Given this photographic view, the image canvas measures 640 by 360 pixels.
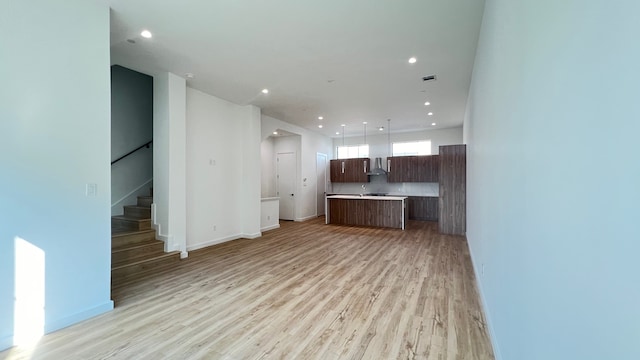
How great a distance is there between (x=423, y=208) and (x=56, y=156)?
352 inches

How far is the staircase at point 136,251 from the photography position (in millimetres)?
3785

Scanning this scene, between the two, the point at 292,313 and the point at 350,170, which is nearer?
the point at 292,313

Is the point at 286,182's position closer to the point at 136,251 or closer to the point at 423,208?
the point at 423,208

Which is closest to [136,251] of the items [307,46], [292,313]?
[292,313]

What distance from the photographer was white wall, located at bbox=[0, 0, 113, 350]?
2.24 m

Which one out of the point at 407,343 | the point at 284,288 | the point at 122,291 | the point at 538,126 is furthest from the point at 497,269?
the point at 122,291

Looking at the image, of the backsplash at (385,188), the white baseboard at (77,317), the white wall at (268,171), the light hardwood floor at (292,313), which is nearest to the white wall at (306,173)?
the white wall at (268,171)

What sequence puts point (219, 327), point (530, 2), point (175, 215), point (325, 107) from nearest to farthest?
point (530, 2) < point (219, 327) < point (175, 215) < point (325, 107)

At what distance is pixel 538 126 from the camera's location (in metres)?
1.13

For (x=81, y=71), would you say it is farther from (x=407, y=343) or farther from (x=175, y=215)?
(x=407, y=343)

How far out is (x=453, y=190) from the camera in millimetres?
6211

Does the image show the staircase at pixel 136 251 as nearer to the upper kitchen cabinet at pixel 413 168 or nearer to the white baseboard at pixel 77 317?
the white baseboard at pixel 77 317

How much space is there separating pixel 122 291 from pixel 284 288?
6.56 feet

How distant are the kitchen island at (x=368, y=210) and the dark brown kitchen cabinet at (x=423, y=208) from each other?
1.69 m
